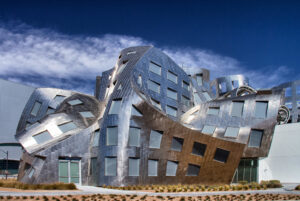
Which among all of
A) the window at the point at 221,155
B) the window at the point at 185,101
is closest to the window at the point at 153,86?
the window at the point at 185,101

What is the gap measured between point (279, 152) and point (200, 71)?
930 inches

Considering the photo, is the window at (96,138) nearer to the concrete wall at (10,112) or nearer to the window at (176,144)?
the window at (176,144)

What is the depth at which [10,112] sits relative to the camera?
83.0 m

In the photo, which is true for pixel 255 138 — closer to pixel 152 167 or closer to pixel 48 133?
pixel 152 167

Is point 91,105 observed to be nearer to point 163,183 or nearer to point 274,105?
point 163,183

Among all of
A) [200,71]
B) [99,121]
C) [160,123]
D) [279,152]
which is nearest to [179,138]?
[160,123]

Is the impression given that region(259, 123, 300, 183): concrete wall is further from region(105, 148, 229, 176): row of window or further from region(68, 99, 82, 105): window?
region(68, 99, 82, 105): window

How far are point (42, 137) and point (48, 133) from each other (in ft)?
→ 2.48

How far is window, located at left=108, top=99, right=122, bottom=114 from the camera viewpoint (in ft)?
110

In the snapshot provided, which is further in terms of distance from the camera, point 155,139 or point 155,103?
point 155,103

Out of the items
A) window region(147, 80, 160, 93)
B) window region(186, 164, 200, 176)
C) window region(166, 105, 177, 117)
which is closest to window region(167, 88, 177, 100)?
window region(166, 105, 177, 117)

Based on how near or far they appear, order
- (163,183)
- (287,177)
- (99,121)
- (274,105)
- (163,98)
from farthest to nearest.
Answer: (163,98) < (287,177) < (274,105) < (99,121) < (163,183)

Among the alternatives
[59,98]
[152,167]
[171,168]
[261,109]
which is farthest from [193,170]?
[59,98]

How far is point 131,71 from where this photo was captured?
37.9 m
